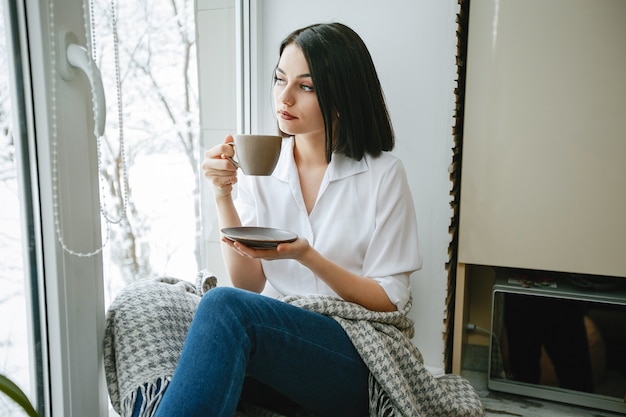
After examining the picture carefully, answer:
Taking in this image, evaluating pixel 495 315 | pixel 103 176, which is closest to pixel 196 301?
pixel 103 176

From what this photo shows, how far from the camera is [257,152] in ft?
3.18

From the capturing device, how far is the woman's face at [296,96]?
1115 millimetres

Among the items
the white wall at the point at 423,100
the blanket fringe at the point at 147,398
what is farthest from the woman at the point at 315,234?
the white wall at the point at 423,100

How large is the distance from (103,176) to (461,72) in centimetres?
97

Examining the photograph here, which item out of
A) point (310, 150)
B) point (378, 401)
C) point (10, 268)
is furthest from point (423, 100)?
point (10, 268)

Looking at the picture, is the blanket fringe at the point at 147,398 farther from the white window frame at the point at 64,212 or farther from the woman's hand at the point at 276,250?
the woman's hand at the point at 276,250

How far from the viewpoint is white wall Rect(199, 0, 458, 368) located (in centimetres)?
151

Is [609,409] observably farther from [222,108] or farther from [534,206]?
[222,108]

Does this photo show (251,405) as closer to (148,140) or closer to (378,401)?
(378,401)

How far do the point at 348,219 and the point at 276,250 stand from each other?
0.28 metres

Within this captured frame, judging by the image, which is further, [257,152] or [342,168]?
[342,168]

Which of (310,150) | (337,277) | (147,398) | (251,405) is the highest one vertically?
(310,150)

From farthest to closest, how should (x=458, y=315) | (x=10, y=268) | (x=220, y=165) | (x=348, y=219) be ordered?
(x=458, y=315)
(x=348, y=219)
(x=220, y=165)
(x=10, y=268)

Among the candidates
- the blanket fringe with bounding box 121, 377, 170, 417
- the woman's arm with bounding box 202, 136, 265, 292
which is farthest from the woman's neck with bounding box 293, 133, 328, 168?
the blanket fringe with bounding box 121, 377, 170, 417
